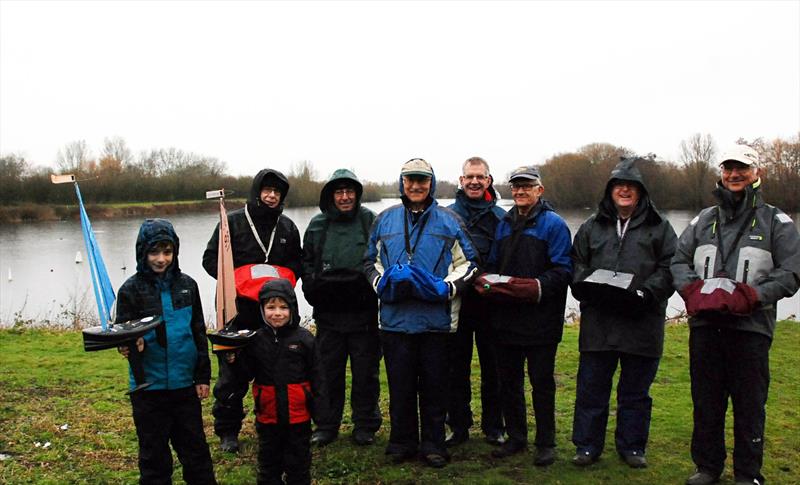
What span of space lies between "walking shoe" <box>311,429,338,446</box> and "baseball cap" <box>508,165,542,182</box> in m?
2.36

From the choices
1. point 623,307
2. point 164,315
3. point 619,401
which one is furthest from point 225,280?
point 619,401

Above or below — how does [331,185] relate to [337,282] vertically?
above

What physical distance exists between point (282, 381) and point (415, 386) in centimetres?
112

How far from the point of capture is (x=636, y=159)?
4320 mm

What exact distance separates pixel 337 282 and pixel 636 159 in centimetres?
231

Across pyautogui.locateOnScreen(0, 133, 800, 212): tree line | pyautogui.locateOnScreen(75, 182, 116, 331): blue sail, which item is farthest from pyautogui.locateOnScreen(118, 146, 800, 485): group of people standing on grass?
pyautogui.locateOnScreen(0, 133, 800, 212): tree line

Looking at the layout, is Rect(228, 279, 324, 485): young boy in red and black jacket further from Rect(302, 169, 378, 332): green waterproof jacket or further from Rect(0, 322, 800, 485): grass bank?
Rect(302, 169, 378, 332): green waterproof jacket

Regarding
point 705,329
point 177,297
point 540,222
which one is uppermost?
point 540,222

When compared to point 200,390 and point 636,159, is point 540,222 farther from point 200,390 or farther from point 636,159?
point 200,390

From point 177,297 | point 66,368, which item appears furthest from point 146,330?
point 66,368

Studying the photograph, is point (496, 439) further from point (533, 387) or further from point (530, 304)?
point (530, 304)

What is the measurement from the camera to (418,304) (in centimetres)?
424

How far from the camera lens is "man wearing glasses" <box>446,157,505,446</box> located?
15.4 feet

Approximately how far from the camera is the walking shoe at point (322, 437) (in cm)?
478
